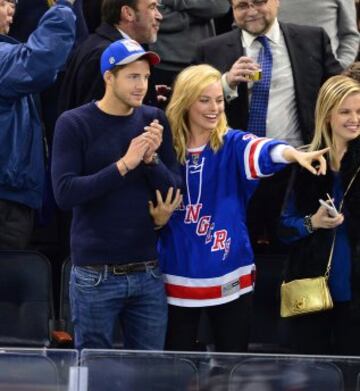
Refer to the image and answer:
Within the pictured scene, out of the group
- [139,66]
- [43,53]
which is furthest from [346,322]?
[43,53]

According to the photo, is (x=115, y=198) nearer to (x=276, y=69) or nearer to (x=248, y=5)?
(x=276, y=69)

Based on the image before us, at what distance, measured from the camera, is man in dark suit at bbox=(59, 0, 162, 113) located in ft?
24.9

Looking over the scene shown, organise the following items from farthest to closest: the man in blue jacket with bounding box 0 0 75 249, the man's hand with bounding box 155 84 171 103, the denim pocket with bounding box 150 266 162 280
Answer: the man's hand with bounding box 155 84 171 103 → the man in blue jacket with bounding box 0 0 75 249 → the denim pocket with bounding box 150 266 162 280

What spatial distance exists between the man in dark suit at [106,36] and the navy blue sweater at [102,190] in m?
1.08

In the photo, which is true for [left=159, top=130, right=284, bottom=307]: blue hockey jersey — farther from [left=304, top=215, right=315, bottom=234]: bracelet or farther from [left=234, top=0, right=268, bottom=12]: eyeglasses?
[left=234, top=0, right=268, bottom=12]: eyeglasses

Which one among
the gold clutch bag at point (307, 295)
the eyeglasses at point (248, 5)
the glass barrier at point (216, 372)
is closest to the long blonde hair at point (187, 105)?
the gold clutch bag at point (307, 295)

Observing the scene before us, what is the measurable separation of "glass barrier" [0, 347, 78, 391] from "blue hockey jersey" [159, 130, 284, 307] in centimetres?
120

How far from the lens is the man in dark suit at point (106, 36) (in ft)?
24.9

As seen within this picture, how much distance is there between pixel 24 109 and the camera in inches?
300

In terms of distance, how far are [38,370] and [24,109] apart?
2.32 metres

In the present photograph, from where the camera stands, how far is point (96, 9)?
8812mm

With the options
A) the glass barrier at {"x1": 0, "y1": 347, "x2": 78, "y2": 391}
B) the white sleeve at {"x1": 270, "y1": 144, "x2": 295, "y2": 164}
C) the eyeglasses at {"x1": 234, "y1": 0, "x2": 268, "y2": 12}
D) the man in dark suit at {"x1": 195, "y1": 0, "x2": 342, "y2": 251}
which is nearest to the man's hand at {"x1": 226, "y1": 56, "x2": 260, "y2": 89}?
the man in dark suit at {"x1": 195, "y1": 0, "x2": 342, "y2": 251}

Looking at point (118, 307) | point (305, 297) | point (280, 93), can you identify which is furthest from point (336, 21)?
point (118, 307)

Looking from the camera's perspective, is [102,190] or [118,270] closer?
[102,190]
